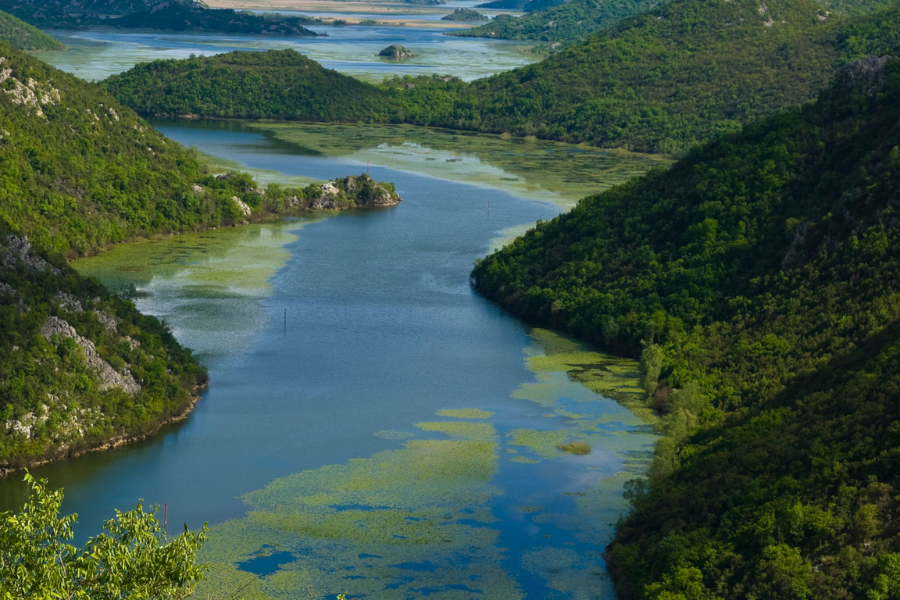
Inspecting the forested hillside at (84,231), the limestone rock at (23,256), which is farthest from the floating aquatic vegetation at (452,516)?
the limestone rock at (23,256)

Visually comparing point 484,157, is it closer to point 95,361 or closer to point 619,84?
point 619,84

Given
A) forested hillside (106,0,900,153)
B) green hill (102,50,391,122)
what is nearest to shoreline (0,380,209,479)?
forested hillside (106,0,900,153)

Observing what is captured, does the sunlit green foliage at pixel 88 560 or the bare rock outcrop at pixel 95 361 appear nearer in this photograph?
the sunlit green foliage at pixel 88 560

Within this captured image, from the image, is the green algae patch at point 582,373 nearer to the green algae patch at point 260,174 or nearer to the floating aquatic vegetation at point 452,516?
the floating aquatic vegetation at point 452,516

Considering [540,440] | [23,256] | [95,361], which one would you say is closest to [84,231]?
[23,256]

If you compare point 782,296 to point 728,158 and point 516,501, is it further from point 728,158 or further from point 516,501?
point 516,501

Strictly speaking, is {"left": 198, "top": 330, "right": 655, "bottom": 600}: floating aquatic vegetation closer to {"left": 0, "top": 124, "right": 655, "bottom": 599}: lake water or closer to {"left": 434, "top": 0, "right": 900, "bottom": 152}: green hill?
{"left": 0, "top": 124, "right": 655, "bottom": 599}: lake water
